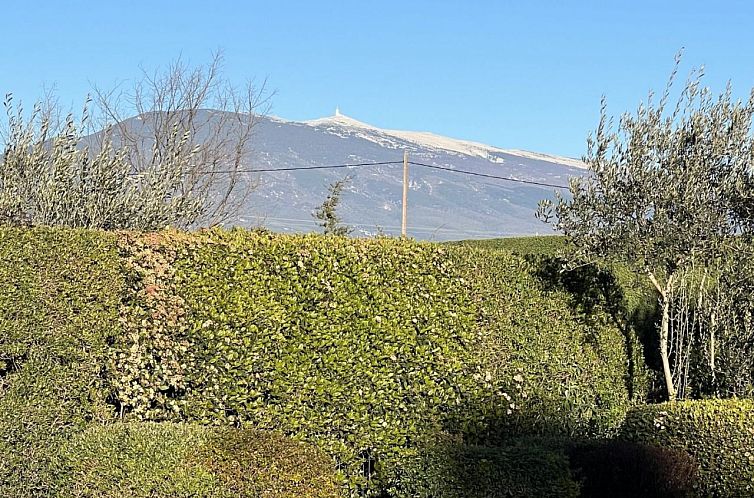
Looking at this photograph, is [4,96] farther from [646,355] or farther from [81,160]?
[646,355]

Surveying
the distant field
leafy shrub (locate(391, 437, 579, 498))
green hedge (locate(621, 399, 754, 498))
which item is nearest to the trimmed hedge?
leafy shrub (locate(391, 437, 579, 498))

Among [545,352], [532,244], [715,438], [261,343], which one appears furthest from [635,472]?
[532,244]

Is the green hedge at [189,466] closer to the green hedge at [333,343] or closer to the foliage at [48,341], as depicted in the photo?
the foliage at [48,341]

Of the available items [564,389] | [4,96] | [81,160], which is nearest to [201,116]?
[4,96]

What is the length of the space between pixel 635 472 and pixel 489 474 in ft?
4.50

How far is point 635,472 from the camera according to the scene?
21.6 ft

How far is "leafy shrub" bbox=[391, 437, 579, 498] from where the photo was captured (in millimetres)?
5945

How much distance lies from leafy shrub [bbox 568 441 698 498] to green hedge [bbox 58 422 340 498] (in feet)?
7.42

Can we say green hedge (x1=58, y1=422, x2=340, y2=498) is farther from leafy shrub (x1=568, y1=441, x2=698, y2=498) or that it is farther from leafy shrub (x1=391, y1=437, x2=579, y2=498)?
leafy shrub (x1=568, y1=441, x2=698, y2=498)

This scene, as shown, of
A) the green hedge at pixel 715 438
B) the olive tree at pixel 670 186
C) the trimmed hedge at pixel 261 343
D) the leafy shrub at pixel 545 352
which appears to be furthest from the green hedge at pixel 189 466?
the olive tree at pixel 670 186

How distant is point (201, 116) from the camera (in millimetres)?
19906

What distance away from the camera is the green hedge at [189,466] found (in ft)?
17.1

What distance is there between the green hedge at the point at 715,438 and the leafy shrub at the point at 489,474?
1.31 meters

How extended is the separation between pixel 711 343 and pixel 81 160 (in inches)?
261
